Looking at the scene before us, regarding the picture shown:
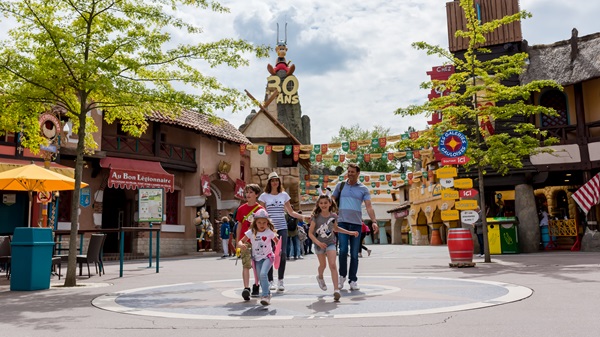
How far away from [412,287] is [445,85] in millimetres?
8377

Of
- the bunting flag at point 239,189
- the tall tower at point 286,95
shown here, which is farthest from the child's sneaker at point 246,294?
the tall tower at point 286,95

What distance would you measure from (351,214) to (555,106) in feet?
57.2

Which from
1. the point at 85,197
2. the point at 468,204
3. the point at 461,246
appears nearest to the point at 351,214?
the point at 461,246

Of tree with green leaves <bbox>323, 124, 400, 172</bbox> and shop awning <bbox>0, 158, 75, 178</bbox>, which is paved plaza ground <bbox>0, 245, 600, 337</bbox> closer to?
shop awning <bbox>0, 158, 75, 178</bbox>

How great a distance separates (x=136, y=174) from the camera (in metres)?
23.8

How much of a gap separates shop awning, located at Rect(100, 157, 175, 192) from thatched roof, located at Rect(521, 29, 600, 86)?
52.3 feet

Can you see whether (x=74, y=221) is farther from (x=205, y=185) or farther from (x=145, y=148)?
(x=205, y=185)

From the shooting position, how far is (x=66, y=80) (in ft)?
33.7

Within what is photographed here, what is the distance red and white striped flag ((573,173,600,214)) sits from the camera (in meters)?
20.2

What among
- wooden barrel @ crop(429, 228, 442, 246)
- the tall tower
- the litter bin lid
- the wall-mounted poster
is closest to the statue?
the tall tower

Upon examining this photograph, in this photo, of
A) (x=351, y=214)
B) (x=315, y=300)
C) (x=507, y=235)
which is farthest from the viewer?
(x=507, y=235)

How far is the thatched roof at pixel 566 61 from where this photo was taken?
20427 millimetres

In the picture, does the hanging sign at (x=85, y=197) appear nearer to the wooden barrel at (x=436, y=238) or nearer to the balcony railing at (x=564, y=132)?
the balcony railing at (x=564, y=132)

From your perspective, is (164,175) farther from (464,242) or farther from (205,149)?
(464,242)
